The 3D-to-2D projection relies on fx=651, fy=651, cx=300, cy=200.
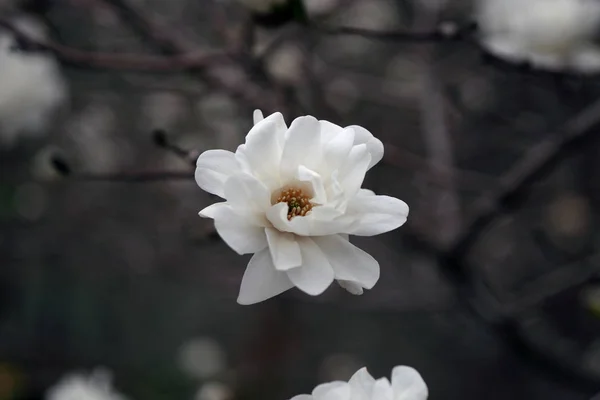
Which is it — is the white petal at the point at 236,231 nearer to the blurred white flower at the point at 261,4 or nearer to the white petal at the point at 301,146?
the white petal at the point at 301,146

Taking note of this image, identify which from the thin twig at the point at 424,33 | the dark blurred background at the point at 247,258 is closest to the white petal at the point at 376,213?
the thin twig at the point at 424,33

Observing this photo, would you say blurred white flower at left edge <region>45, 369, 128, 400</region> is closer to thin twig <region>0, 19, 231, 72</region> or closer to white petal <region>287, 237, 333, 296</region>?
thin twig <region>0, 19, 231, 72</region>

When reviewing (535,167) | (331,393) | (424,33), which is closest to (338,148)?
(331,393)

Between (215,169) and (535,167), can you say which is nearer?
(215,169)

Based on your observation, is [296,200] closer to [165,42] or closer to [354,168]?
[354,168]

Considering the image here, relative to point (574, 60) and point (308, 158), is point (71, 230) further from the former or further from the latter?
point (308, 158)

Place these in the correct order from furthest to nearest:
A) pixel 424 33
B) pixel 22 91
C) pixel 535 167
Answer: pixel 22 91 → pixel 535 167 → pixel 424 33

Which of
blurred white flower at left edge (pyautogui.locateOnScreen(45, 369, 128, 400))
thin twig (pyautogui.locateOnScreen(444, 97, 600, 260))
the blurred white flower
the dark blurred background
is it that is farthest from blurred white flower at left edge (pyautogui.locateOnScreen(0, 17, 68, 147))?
thin twig (pyautogui.locateOnScreen(444, 97, 600, 260))
